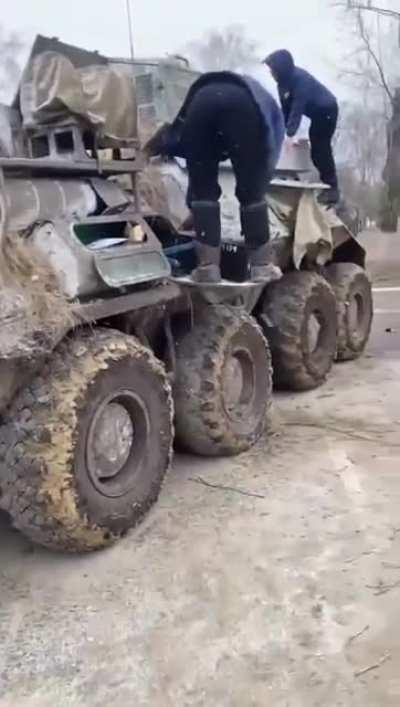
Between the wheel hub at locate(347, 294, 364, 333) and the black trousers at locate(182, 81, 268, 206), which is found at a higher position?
the black trousers at locate(182, 81, 268, 206)

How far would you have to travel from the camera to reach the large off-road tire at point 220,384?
542cm

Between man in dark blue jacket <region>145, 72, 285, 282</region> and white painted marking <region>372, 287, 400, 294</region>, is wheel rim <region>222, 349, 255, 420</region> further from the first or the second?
white painted marking <region>372, 287, 400, 294</region>

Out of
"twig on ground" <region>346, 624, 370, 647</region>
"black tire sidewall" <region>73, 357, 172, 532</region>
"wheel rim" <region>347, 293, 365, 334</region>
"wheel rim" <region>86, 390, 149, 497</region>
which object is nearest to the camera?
"twig on ground" <region>346, 624, 370, 647</region>

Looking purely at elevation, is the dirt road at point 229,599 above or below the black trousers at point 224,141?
below

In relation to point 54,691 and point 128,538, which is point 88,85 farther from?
point 54,691

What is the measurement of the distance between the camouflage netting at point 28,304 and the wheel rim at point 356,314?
16.2 ft

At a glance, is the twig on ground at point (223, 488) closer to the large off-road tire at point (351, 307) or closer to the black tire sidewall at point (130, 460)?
the black tire sidewall at point (130, 460)

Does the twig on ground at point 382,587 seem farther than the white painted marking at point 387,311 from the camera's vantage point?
No

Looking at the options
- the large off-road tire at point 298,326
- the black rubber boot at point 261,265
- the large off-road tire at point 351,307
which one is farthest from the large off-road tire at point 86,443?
the large off-road tire at point 351,307

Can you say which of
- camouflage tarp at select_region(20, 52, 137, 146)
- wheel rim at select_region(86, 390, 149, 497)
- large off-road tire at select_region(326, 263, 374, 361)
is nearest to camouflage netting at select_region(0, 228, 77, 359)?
wheel rim at select_region(86, 390, 149, 497)

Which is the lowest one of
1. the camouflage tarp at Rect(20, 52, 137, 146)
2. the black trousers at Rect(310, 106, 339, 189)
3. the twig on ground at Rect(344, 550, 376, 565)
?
the twig on ground at Rect(344, 550, 376, 565)

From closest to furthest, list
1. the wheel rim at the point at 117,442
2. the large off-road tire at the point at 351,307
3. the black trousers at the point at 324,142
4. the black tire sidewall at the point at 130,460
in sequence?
the black tire sidewall at the point at 130,460, the wheel rim at the point at 117,442, the black trousers at the point at 324,142, the large off-road tire at the point at 351,307

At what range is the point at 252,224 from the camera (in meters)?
5.72

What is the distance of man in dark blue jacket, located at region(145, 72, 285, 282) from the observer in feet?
17.3
